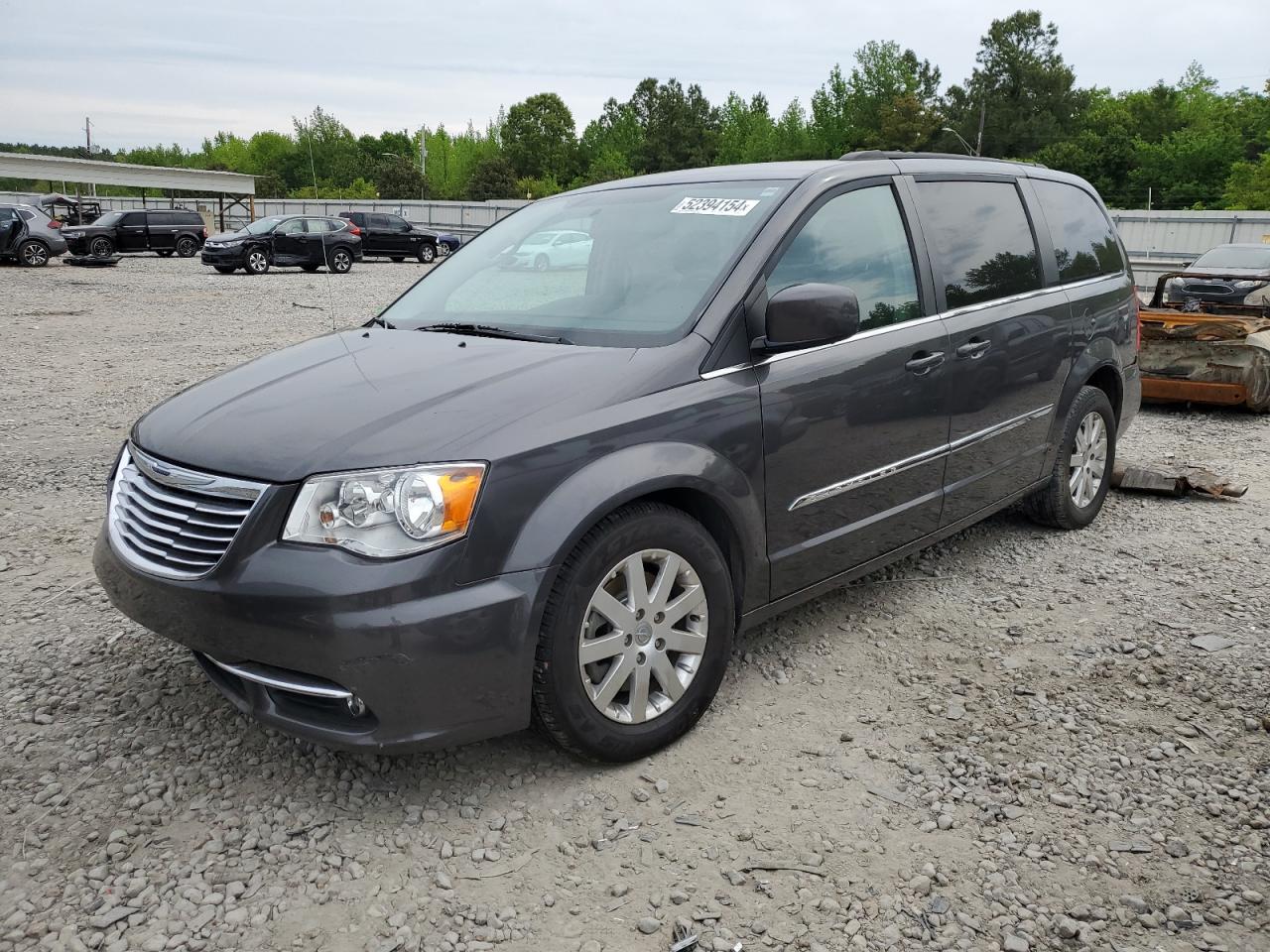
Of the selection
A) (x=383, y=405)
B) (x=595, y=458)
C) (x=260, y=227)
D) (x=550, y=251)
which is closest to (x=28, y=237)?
(x=260, y=227)

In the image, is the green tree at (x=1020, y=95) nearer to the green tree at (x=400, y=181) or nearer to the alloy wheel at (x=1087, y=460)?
the green tree at (x=400, y=181)

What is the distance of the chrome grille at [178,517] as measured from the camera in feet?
9.25

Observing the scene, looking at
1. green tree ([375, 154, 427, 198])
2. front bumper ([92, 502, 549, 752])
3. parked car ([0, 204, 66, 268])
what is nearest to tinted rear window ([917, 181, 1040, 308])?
front bumper ([92, 502, 549, 752])

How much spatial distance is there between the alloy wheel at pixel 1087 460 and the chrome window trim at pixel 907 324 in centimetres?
73

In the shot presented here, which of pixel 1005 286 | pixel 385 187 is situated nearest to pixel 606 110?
pixel 385 187

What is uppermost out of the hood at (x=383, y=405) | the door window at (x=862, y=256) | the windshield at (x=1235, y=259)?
the windshield at (x=1235, y=259)

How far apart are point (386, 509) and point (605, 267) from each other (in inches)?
60.4

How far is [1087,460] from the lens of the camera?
218 inches

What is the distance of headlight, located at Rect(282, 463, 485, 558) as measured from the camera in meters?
2.70

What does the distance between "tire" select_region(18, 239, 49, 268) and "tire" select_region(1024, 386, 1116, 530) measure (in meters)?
27.0

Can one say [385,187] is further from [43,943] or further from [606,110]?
[43,943]

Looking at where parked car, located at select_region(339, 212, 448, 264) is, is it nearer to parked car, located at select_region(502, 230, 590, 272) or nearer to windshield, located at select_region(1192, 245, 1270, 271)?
windshield, located at select_region(1192, 245, 1270, 271)

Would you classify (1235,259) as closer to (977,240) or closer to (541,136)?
(977,240)

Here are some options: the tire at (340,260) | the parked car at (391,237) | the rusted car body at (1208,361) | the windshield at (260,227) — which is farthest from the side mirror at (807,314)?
the parked car at (391,237)
